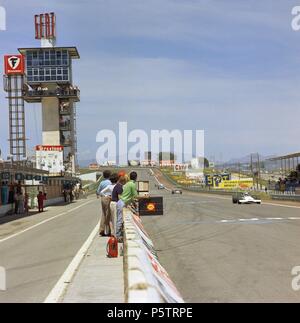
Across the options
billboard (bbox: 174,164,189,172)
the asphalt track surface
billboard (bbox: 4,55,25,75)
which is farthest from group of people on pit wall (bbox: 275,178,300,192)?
billboard (bbox: 174,164,189,172)

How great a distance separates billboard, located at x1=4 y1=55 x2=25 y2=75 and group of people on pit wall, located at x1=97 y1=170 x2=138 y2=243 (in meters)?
92.9

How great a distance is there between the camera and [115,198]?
15367 millimetres

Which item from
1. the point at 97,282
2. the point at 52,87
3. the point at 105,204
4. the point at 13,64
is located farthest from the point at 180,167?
the point at 97,282

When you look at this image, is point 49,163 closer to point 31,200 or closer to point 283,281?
point 31,200

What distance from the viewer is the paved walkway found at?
7988mm

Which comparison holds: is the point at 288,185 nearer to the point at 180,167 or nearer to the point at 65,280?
the point at 65,280

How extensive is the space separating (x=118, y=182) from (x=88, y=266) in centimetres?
455

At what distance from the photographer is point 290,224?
21547 millimetres

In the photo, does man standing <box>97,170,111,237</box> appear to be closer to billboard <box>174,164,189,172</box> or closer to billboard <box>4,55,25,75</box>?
billboard <box>4,55,25,75</box>

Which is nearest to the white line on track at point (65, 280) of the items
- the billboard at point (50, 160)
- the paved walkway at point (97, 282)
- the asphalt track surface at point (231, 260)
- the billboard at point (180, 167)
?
the paved walkway at point (97, 282)

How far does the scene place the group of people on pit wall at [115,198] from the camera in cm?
1389

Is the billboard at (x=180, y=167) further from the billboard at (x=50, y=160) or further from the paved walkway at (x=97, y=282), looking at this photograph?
the paved walkway at (x=97, y=282)

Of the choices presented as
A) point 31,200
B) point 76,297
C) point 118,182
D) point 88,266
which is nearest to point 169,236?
point 118,182

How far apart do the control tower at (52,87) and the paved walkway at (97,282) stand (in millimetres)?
97395
